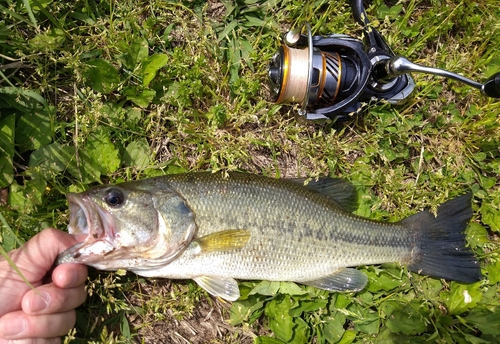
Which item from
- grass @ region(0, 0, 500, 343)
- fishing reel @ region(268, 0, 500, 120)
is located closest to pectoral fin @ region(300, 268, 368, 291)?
grass @ region(0, 0, 500, 343)

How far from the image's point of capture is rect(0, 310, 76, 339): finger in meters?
2.60

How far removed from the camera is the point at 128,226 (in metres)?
2.78

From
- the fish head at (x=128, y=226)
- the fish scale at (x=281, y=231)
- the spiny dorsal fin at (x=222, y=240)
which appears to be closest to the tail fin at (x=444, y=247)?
the fish scale at (x=281, y=231)

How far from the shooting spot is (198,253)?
117 inches

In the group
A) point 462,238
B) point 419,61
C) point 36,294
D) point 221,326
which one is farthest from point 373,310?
point 36,294

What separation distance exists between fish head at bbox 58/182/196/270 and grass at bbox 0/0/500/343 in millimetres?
412

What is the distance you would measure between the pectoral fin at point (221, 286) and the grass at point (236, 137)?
240mm

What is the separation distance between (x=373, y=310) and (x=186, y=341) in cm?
170

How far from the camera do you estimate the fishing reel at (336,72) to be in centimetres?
316

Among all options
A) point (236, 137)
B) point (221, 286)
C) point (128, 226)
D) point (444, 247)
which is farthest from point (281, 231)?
point (444, 247)

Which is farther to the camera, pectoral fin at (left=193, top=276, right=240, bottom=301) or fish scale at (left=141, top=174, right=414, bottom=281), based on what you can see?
pectoral fin at (left=193, top=276, right=240, bottom=301)

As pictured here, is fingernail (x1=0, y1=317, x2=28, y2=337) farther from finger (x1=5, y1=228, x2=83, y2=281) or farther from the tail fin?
the tail fin

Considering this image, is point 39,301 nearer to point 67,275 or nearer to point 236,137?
point 67,275

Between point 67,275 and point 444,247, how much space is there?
10.1ft
